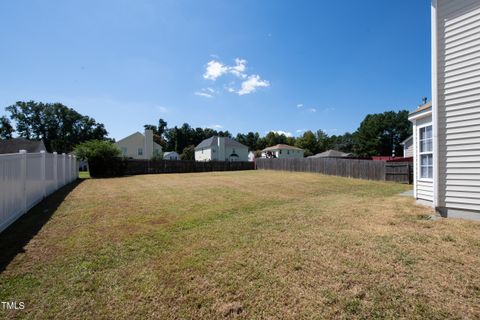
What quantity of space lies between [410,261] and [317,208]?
11.7ft

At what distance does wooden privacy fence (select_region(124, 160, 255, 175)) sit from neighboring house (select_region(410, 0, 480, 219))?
2405 cm

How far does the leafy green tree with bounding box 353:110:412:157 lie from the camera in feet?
178

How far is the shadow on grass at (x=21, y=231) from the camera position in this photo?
147 inches

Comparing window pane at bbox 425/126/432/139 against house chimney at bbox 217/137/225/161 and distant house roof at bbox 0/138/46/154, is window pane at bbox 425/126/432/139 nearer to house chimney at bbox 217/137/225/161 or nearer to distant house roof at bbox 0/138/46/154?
house chimney at bbox 217/137/225/161

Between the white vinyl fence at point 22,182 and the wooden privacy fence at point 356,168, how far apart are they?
17813 millimetres

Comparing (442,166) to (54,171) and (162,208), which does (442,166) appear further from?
(54,171)

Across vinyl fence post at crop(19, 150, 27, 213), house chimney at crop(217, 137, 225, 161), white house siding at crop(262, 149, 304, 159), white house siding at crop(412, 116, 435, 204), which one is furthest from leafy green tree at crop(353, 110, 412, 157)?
vinyl fence post at crop(19, 150, 27, 213)

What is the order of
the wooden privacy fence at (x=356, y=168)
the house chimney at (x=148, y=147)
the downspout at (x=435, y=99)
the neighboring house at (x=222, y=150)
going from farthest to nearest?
the neighboring house at (x=222, y=150), the house chimney at (x=148, y=147), the wooden privacy fence at (x=356, y=168), the downspout at (x=435, y=99)

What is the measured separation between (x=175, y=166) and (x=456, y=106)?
84.3 feet

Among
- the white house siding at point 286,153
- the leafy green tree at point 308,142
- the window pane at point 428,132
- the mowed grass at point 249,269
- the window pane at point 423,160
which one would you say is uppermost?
the leafy green tree at point 308,142

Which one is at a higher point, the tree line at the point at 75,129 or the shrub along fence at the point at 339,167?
the tree line at the point at 75,129

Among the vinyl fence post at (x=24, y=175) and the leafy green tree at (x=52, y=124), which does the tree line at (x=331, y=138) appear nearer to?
the leafy green tree at (x=52, y=124)

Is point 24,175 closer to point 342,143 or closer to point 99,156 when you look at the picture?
point 99,156

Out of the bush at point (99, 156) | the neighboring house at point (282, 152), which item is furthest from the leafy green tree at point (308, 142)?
the bush at point (99, 156)
